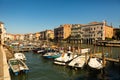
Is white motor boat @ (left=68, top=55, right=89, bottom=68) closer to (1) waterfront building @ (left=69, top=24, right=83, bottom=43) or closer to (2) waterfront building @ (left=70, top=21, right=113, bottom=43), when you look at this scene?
(2) waterfront building @ (left=70, top=21, right=113, bottom=43)

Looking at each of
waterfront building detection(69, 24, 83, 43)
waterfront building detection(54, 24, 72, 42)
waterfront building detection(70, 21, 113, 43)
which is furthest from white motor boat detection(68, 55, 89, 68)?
waterfront building detection(54, 24, 72, 42)

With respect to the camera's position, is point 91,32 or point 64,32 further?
point 64,32

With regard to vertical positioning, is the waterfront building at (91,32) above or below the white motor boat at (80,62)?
above

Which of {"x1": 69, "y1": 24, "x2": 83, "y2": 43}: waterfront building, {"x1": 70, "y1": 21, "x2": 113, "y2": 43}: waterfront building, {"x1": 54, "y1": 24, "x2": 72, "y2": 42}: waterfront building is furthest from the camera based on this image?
{"x1": 54, "y1": 24, "x2": 72, "y2": 42}: waterfront building

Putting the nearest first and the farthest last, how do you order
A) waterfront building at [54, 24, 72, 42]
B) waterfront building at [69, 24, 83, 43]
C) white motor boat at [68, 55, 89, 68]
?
white motor boat at [68, 55, 89, 68] → waterfront building at [69, 24, 83, 43] → waterfront building at [54, 24, 72, 42]

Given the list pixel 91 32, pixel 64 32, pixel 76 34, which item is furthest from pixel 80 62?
pixel 64 32

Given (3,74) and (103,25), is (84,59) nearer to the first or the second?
(3,74)

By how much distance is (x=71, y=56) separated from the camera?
27.6 meters

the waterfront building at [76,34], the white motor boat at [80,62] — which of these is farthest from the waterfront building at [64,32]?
the white motor boat at [80,62]

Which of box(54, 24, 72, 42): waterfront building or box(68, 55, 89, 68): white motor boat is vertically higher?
box(54, 24, 72, 42): waterfront building

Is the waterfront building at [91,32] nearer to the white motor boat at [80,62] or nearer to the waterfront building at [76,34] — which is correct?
the waterfront building at [76,34]

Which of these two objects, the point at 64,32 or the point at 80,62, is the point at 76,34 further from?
the point at 80,62

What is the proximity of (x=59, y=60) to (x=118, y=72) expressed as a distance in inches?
395

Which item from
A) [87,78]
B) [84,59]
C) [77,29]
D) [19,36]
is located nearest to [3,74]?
[87,78]
